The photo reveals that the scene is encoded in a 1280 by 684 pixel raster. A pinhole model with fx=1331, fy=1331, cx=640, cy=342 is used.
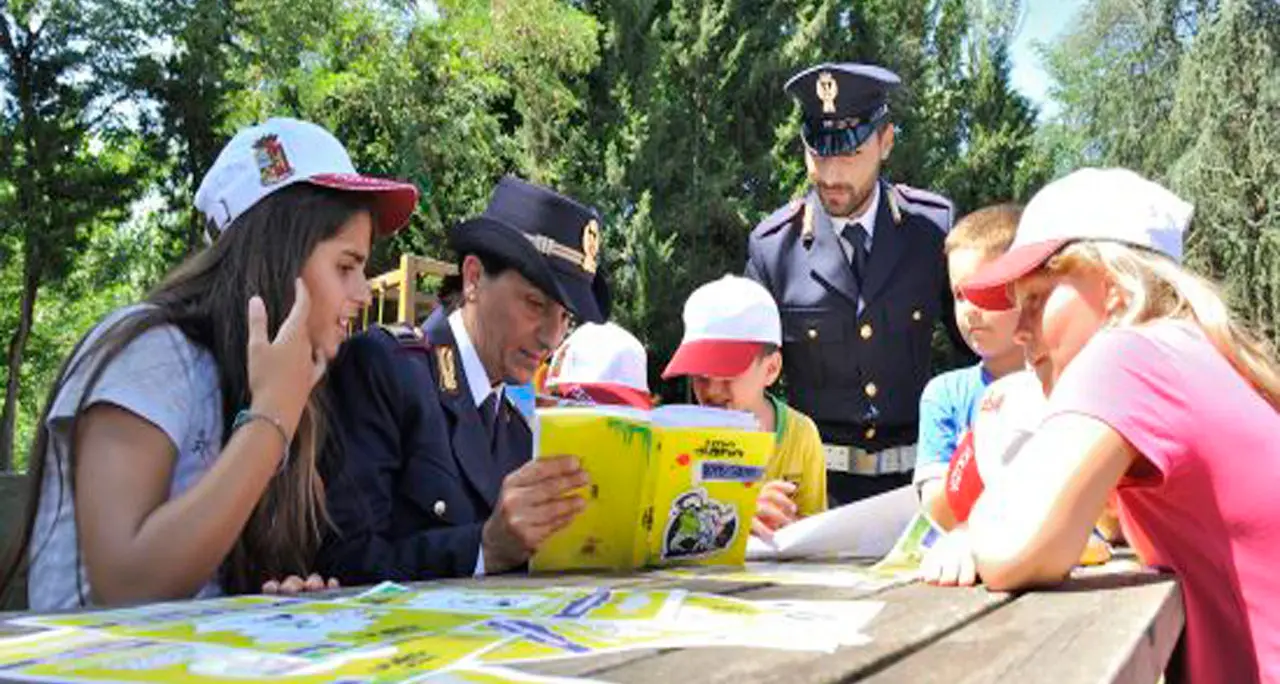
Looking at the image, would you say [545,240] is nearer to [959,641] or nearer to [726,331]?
[726,331]

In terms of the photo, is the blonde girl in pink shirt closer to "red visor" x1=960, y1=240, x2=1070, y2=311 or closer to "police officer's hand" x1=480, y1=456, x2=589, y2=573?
"red visor" x1=960, y1=240, x2=1070, y2=311

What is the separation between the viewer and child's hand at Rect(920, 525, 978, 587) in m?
1.82

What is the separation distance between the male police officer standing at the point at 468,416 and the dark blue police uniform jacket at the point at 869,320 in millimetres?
1195

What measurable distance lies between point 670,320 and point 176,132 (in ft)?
23.8

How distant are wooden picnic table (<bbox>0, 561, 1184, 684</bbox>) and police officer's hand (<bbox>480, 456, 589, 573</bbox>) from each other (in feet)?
0.30

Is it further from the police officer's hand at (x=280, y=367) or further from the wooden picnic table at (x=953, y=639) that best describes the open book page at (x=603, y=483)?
the police officer's hand at (x=280, y=367)

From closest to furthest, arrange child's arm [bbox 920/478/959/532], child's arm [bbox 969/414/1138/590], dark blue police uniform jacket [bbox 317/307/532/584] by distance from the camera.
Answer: child's arm [bbox 969/414/1138/590] → dark blue police uniform jacket [bbox 317/307/532/584] → child's arm [bbox 920/478/959/532]

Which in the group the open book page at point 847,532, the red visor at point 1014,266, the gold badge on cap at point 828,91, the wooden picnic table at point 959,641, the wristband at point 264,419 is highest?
the gold badge on cap at point 828,91

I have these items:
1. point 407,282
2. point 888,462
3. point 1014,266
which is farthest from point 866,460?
point 407,282

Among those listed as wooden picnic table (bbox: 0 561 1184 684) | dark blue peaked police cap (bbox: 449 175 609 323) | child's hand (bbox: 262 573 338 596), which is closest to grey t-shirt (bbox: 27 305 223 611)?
child's hand (bbox: 262 573 338 596)

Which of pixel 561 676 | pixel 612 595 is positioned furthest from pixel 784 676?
pixel 612 595

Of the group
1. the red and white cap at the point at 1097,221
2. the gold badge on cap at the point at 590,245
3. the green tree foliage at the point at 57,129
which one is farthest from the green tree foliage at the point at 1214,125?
the red and white cap at the point at 1097,221

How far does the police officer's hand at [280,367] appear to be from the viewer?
5.90ft

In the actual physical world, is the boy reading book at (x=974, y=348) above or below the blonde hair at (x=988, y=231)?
below
